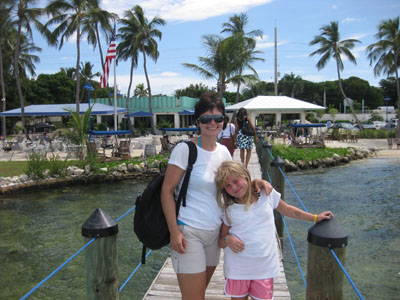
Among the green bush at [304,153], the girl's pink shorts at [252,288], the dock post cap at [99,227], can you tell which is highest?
the dock post cap at [99,227]

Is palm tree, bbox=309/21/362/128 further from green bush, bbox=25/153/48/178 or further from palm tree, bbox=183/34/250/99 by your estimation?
green bush, bbox=25/153/48/178

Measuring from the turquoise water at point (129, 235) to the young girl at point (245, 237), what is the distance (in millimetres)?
4045

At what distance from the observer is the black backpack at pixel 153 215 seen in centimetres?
214

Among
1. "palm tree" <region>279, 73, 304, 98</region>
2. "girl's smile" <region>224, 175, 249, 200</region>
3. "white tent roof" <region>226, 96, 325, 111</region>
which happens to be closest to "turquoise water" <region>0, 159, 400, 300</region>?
"girl's smile" <region>224, 175, 249, 200</region>

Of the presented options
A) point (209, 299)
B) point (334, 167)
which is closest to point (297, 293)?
point (209, 299)

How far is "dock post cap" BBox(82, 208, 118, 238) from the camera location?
1998 millimetres

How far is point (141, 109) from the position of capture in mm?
36406

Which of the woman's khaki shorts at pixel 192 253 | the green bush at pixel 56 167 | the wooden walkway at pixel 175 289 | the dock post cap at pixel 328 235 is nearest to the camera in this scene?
the dock post cap at pixel 328 235

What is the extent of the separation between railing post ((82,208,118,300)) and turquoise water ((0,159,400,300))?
4250 millimetres

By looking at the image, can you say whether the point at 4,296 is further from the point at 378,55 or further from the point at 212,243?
the point at 378,55

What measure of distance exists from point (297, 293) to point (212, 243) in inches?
172

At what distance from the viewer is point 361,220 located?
990 cm

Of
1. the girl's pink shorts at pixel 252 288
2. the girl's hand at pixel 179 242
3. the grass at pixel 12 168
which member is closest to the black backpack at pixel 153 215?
the girl's hand at pixel 179 242

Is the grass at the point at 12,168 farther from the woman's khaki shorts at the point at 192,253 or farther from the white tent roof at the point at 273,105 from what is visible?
the woman's khaki shorts at the point at 192,253
